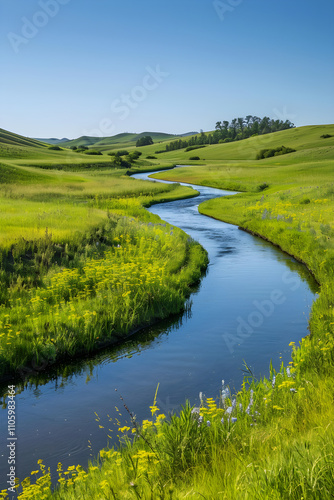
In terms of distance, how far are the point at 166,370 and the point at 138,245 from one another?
33.4ft

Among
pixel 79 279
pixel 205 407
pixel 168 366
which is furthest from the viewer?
pixel 79 279

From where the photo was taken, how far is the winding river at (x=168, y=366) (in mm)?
7168

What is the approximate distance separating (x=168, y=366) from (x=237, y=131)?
188 metres

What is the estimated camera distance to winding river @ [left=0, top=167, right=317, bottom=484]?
717 cm

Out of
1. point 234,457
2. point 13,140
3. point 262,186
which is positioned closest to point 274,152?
point 262,186

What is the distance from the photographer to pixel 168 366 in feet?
32.1

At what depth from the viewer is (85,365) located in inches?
396

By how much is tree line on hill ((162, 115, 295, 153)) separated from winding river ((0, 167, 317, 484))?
167 meters

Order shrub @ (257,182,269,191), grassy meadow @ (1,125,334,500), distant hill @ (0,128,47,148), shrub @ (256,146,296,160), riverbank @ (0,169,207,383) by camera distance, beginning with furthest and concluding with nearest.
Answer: distant hill @ (0,128,47,148), shrub @ (256,146,296,160), shrub @ (257,182,269,191), riverbank @ (0,169,207,383), grassy meadow @ (1,125,334,500)

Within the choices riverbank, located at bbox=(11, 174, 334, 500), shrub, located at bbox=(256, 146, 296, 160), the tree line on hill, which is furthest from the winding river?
the tree line on hill

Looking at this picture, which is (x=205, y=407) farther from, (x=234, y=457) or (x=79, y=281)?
(x=79, y=281)

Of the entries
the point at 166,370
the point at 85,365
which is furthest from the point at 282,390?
the point at 85,365

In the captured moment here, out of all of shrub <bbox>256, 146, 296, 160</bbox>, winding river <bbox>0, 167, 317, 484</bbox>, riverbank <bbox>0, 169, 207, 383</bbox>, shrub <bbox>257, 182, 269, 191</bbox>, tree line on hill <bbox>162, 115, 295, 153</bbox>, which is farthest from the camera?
tree line on hill <bbox>162, 115, 295, 153</bbox>

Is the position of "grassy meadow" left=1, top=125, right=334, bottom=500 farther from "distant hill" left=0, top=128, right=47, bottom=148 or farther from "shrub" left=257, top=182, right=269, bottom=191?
"distant hill" left=0, top=128, right=47, bottom=148
